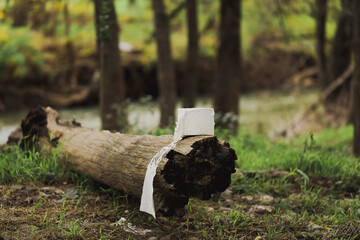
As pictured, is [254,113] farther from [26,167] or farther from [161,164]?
[161,164]

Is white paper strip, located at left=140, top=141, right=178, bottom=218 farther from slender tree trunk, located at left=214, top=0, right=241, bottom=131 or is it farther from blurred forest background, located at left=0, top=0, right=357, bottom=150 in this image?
slender tree trunk, located at left=214, top=0, right=241, bottom=131

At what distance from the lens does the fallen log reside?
2789 millimetres

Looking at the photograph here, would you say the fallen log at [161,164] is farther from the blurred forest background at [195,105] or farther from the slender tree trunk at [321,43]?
the slender tree trunk at [321,43]

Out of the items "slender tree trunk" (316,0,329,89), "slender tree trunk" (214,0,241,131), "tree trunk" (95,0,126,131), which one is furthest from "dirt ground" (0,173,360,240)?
"slender tree trunk" (316,0,329,89)

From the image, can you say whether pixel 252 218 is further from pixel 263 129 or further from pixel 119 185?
pixel 263 129

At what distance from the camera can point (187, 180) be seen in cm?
278

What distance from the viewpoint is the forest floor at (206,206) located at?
9.53 feet

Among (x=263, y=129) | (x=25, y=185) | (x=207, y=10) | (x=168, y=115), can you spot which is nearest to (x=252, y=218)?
(x=25, y=185)

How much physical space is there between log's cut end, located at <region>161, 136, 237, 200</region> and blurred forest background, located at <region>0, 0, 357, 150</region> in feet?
8.50

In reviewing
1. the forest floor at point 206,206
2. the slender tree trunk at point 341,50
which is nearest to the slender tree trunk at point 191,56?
the slender tree trunk at point 341,50

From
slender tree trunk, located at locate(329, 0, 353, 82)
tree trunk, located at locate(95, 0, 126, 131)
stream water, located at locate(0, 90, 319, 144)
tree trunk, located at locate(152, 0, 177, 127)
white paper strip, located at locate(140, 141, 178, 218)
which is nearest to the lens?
white paper strip, located at locate(140, 141, 178, 218)

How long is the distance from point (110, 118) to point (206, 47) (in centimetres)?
1194

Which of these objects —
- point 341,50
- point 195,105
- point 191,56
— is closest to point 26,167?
point 191,56

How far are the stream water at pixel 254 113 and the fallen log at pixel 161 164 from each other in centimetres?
490
